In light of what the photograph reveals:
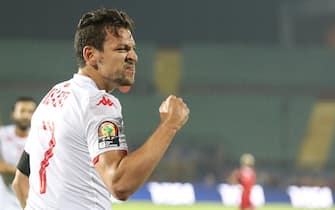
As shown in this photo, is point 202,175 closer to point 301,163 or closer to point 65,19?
point 301,163

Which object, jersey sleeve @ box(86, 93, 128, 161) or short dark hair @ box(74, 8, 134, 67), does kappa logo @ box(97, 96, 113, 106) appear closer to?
jersey sleeve @ box(86, 93, 128, 161)

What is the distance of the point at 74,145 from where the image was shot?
9.57ft

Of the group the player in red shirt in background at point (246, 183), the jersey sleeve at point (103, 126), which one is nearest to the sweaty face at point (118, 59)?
the jersey sleeve at point (103, 126)

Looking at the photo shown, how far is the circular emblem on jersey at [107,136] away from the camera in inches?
110

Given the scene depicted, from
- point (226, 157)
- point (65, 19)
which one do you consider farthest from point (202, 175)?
point (65, 19)

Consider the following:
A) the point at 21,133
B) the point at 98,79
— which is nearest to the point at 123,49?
the point at 98,79

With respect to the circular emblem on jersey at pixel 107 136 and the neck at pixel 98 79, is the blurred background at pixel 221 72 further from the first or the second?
the circular emblem on jersey at pixel 107 136

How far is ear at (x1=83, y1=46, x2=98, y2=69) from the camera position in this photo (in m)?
3.00

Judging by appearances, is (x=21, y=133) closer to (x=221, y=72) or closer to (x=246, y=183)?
(x=246, y=183)

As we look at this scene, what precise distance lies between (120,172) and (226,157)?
1684 centimetres

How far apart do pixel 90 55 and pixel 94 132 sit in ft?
1.11

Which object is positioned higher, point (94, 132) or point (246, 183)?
point (94, 132)

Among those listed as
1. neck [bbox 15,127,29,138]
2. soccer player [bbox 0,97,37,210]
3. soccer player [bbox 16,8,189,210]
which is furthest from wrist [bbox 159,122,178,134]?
neck [bbox 15,127,29,138]

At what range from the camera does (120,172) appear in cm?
273
